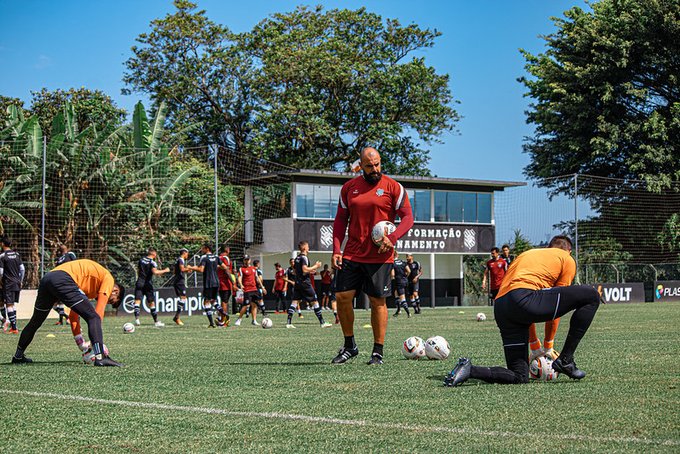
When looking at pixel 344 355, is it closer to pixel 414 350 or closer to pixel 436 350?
pixel 414 350

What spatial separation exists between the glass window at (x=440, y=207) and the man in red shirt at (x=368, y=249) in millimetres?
34440

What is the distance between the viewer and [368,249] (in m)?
9.30

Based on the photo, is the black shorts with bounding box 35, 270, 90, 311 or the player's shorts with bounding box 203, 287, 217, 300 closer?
the black shorts with bounding box 35, 270, 90, 311

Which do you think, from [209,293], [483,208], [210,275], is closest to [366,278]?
[209,293]

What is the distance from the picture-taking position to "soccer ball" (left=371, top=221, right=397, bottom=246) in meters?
9.04

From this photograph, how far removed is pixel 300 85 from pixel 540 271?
136ft

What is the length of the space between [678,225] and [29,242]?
30.0 meters

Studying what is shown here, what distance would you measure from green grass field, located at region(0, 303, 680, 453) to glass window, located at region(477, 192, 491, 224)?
34.7 m

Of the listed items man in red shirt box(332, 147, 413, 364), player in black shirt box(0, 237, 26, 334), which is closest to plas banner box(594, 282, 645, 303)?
player in black shirt box(0, 237, 26, 334)

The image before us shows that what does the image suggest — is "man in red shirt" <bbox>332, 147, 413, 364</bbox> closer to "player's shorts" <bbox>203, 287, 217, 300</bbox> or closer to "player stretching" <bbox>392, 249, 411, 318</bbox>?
"player's shorts" <bbox>203, 287, 217, 300</bbox>

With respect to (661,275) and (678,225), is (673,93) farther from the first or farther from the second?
(661,275)

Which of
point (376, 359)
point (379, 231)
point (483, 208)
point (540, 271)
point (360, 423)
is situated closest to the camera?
point (360, 423)

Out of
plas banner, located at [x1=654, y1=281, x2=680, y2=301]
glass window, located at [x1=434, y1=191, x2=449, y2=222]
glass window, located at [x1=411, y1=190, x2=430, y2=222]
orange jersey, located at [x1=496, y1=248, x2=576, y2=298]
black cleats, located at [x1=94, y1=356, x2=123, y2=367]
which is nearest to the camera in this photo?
orange jersey, located at [x1=496, y1=248, x2=576, y2=298]

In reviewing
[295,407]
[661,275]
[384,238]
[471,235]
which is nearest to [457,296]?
[471,235]
